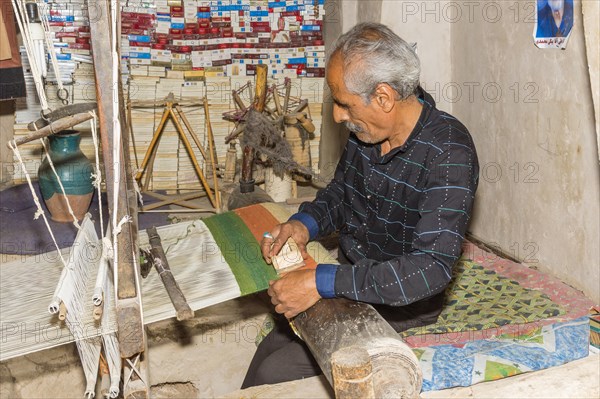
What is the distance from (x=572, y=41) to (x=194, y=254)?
6.97 ft

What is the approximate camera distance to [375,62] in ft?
7.58

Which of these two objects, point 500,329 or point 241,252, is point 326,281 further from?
point 500,329

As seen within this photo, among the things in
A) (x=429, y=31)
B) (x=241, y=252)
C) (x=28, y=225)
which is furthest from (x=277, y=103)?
(x=241, y=252)

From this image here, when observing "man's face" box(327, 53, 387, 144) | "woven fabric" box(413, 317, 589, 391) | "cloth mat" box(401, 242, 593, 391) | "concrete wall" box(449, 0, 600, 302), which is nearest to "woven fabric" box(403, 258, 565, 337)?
"cloth mat" box(401, 242, 593, 391)

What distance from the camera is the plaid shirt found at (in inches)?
88.7

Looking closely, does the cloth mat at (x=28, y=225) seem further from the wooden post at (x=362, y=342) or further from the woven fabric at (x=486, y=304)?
the wooden post at (x=362, y=342)

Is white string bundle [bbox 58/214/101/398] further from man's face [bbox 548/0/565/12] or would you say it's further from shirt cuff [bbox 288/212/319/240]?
man's face [bbox 548/0/565/12]

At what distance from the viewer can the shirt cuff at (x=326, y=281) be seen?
7.48 feet

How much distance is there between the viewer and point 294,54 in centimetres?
678

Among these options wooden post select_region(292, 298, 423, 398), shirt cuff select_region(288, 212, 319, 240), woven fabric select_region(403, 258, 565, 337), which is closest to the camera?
wooden post select_region(292, 298, 423, 398)

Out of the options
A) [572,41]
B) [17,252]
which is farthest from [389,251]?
[17,252]

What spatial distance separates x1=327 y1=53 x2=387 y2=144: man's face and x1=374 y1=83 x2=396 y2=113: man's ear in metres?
0.02

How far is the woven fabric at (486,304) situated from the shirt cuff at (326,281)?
88 cm

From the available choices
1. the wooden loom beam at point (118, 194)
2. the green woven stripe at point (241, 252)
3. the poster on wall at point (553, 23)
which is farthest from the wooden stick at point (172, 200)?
the wooden loom beam at point (118, 194)
